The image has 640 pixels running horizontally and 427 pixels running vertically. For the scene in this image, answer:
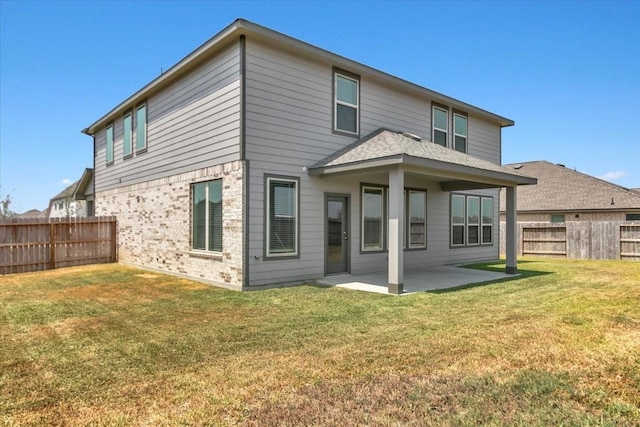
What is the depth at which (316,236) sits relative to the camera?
9.66m

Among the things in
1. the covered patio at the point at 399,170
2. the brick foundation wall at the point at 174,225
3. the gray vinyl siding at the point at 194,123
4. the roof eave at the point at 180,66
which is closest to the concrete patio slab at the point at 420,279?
the covered patio at the point at 399,170

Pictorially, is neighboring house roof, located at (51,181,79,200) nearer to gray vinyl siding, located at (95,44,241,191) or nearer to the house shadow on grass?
gray vinyl siding, located at (95,44,241,191)

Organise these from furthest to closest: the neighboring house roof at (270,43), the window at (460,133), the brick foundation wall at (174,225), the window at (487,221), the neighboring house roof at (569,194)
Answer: the neighboring house roof at (569,194) → the window at (487,221) → the window at (460,133) → the brick foundation wall at (174,225) → the neighboring house roof at (270,43)

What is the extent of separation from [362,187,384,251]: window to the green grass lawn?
339 centimetres

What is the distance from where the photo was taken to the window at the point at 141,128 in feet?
41.8

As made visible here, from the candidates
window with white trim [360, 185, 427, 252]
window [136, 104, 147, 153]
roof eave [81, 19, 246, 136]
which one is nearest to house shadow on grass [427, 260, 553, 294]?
window with white trim [360, 185, 427, 252]

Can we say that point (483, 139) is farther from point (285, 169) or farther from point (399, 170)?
point (285, 169)

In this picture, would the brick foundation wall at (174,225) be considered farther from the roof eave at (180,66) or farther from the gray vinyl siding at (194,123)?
the roof eave at (180,66)

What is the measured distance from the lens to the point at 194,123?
10.2 m

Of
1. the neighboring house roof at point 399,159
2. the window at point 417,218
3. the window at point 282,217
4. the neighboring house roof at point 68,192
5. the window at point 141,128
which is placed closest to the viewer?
the neighboring house roof at point 399,159

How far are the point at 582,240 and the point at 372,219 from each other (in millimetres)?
11297

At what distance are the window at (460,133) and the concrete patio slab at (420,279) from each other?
4756 mm

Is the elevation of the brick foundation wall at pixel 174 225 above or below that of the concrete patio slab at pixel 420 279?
above

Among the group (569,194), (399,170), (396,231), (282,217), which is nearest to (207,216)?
(282,217)
